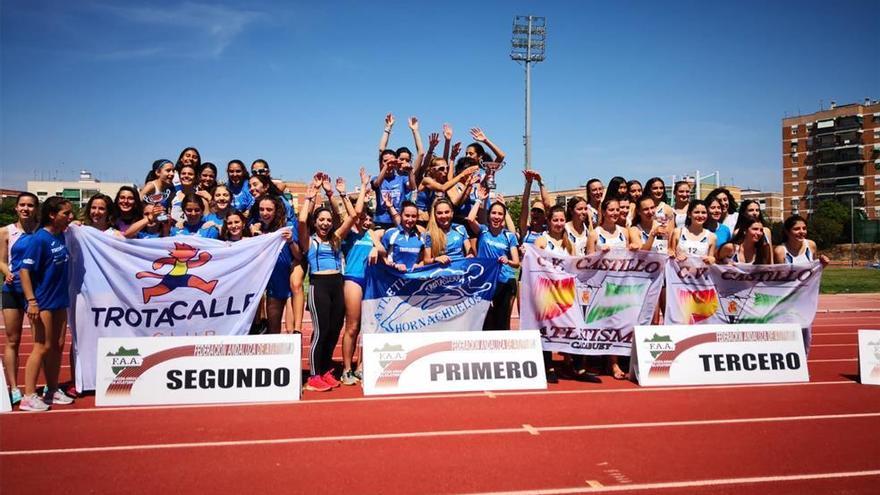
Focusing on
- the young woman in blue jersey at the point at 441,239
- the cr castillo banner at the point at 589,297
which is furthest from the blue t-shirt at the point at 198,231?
the cr castillo banner at the point at 589,297

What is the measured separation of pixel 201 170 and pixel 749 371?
730 cm

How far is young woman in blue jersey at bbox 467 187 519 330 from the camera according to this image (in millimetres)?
7406

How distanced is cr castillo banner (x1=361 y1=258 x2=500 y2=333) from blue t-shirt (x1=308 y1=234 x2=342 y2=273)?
441mm

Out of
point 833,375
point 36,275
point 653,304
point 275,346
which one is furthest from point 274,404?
point 833,375

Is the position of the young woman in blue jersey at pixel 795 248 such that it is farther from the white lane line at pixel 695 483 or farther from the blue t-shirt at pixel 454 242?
the blue t-shirt at pixel 454 242

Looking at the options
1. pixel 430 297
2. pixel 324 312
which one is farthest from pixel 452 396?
pixel 324 312

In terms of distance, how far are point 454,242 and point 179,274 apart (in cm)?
307

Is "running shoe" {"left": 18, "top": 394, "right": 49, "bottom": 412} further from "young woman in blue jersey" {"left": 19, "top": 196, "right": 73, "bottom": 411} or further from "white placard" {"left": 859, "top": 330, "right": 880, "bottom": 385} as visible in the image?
"white placard" {"left": 859, "top": 330, "right": 880, "bottom": 385}

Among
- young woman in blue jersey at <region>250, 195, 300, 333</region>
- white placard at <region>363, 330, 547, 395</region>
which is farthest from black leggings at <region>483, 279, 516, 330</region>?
young woman in blue jersey at <region>250, 195, 300, 333</region>

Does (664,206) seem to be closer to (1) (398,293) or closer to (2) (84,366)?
(1) (398,293)

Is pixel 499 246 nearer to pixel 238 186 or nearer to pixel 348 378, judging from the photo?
pixel 348 378

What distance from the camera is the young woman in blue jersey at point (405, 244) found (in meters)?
7.04

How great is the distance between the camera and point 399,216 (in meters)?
7.65

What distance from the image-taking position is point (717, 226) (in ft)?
26.6
